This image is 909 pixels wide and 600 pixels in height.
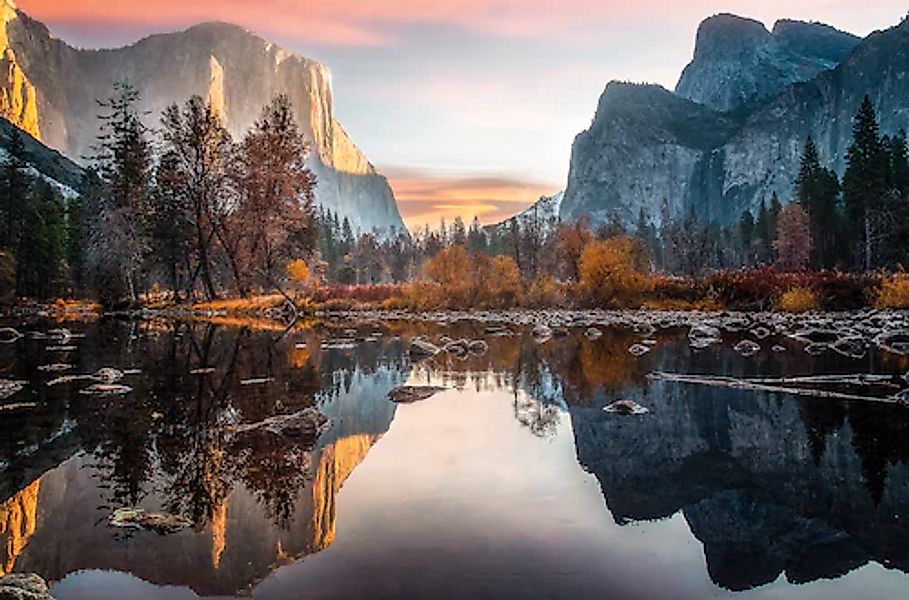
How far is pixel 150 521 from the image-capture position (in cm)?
591

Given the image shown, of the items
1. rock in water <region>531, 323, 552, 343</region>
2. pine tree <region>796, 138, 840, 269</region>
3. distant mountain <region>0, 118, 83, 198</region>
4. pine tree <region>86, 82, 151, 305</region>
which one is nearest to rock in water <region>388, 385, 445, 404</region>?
rock in water <region>531, 323, 552, 343</region>

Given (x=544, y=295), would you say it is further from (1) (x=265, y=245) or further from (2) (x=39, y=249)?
(2) (x=39, y=249)

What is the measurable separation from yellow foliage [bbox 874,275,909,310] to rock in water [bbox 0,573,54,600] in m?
32.8

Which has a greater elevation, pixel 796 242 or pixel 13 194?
pixel 13 194

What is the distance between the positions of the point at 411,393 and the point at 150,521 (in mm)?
6851

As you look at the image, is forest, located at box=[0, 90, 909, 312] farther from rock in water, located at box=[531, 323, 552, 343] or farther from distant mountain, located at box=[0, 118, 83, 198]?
distant mountain, located at box=[0, 118, 83, 198]

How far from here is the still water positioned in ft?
16.2

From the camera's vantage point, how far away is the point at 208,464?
7.70 metres

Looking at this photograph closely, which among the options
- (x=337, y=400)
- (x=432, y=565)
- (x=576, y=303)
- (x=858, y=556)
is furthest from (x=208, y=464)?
(x=576, y=303)

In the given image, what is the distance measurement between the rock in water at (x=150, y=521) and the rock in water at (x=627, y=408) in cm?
669

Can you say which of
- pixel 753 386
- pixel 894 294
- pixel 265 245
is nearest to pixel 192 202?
pixel 265 245

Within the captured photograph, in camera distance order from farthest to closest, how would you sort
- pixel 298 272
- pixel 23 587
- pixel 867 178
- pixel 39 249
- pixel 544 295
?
1. pixel 867 178
2. pixel 39 249
3. pixel 298 272
4. pixel 544 295
5. pixel 23 587

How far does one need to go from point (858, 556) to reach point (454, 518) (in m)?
3.20

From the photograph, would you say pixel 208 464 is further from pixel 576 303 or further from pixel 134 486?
pixel 576 303
